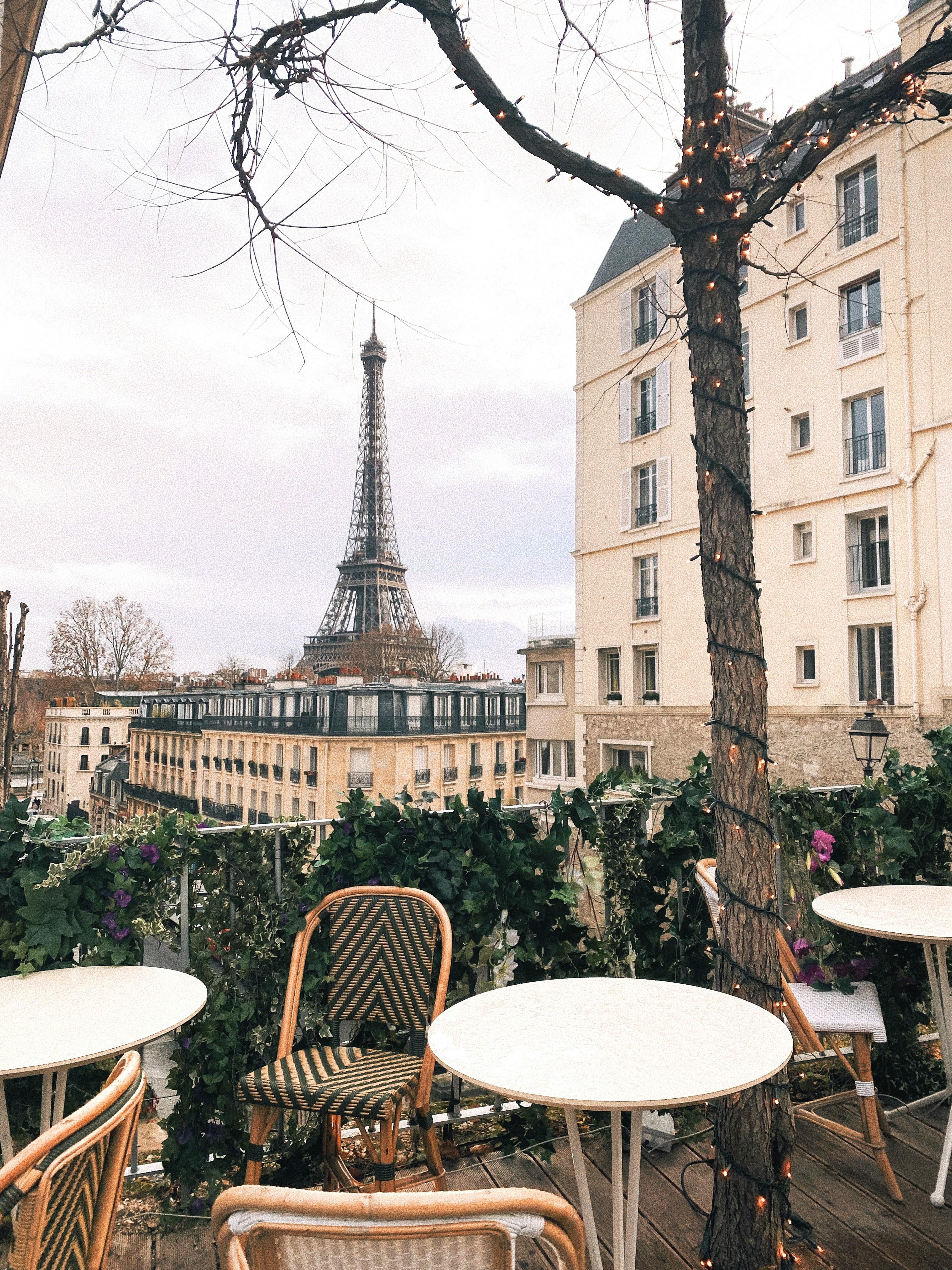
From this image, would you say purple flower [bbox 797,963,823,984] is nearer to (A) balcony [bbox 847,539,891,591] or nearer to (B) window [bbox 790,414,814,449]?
(A) balcony [bbox 847,539,891,591]

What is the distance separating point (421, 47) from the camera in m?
2.07

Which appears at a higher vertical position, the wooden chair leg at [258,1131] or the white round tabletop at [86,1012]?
the white round tabletop at [86,1012]

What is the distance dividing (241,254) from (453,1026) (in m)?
2.03

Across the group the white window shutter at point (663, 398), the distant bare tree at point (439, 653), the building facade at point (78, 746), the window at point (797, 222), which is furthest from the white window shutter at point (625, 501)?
the building facade at point (78, 746)

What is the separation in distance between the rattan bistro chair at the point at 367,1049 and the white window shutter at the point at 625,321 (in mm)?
19200

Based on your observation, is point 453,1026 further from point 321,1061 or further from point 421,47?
point 421,47

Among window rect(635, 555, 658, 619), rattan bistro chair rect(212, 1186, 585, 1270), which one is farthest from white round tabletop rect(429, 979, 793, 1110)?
window rect(635, 555, 658, 619)

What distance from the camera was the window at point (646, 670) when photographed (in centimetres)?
1869

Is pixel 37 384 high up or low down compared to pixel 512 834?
up

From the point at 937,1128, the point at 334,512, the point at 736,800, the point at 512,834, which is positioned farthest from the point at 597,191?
the point at 334,512

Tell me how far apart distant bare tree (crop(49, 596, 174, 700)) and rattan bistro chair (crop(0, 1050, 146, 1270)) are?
3484 centimetres

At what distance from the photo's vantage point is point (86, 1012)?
1909 millimetres

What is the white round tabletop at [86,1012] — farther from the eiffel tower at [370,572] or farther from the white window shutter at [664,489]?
the eiffel tower at [370,572]

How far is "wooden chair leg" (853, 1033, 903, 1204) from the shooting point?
2.29 m
